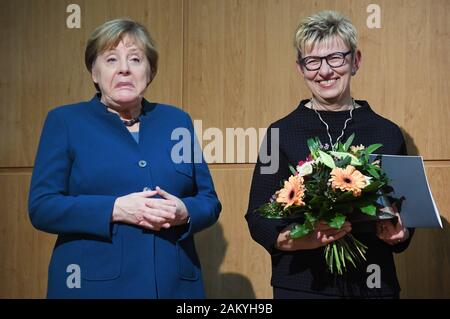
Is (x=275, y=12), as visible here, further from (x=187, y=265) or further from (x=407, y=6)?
(x=187, y=265)

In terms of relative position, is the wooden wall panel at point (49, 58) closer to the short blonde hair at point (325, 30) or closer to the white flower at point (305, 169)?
the short blonde hair at point (325, 30)

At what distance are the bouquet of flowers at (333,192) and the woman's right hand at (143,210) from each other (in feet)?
1.04

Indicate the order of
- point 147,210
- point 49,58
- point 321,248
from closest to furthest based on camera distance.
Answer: point 147,210
point 321,248
point 49,58

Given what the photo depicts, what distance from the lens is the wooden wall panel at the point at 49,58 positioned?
3.29m

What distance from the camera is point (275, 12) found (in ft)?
10.9

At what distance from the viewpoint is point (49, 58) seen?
3.30 meters

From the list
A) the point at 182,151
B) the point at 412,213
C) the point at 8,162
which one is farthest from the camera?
the point at 8,162

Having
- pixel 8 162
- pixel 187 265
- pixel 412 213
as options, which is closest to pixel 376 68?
pixel 412 213

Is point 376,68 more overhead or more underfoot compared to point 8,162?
more overhead

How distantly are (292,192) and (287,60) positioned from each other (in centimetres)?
137

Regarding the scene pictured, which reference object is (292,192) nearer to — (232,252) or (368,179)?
(368,179)

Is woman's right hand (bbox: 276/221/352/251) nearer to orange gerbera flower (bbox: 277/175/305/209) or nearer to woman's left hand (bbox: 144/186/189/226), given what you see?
orange gerbera flower (bbox: 277/175/305/209)

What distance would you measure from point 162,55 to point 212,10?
0.34m

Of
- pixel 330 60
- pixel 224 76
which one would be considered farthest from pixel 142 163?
pixel 224 76
